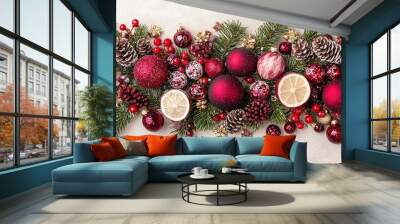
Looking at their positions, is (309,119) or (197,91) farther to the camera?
(309,119)

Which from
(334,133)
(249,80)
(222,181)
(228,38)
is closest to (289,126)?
(334,133)

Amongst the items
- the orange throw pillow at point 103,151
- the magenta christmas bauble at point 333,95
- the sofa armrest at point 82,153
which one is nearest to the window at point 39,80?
the sofa armrest at point 82,153

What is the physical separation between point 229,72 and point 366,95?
298 centimetres

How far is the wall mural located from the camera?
784 cm

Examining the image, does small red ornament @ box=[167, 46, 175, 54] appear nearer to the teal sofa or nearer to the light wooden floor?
the teal sofa

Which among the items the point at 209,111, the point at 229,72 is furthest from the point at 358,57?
the point at 209,111

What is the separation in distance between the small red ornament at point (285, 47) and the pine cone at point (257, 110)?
1030mm

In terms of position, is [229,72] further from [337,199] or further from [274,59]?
[337,199]

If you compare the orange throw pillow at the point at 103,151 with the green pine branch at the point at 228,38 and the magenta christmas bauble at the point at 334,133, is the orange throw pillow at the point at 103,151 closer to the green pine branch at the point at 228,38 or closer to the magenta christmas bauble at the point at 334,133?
the green pine branch at the point at 228,38

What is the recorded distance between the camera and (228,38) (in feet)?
26.7

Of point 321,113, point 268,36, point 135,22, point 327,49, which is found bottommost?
point 321,113

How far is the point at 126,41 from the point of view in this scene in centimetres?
807

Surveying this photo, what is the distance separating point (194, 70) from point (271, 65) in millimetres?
1489

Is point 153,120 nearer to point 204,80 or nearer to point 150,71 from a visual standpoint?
point 150,71
